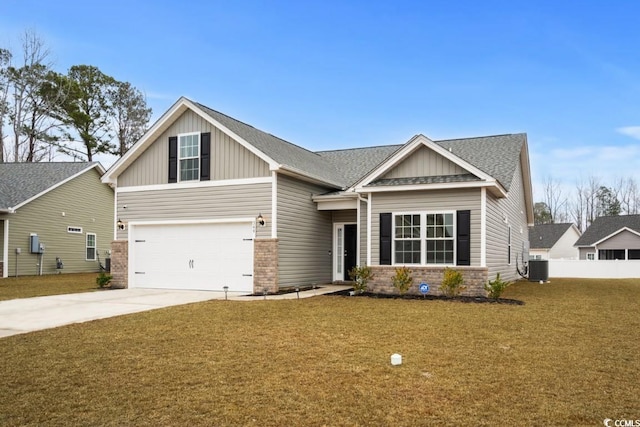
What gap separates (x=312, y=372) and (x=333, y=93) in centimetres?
1838

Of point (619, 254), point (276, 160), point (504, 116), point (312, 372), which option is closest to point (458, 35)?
point (276, 160)

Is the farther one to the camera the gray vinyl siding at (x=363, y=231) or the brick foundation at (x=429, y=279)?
the gray vinyl siding at (x=363, y=231)

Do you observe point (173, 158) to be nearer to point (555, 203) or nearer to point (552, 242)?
point (552, 242)

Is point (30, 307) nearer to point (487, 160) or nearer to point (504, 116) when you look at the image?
point (487, 160)

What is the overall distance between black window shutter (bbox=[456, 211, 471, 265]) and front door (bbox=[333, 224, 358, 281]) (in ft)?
17.0

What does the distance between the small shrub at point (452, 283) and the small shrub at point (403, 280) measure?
88 centimetres

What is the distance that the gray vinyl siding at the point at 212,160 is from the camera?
593 inches

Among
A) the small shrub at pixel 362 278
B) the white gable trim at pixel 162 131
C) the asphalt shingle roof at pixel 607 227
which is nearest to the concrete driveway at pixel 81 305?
the small shrub at pixel 362 278

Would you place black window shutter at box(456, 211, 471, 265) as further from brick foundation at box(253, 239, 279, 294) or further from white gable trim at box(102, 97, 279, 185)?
white gable trim at box(102, 97, 279, 185)

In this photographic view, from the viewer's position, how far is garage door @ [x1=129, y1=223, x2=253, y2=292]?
15.2 metres

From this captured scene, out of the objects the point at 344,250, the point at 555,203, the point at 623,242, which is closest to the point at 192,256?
the point at 344,250

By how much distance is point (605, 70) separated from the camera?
18734 millimetres

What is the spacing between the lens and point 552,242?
44531mm

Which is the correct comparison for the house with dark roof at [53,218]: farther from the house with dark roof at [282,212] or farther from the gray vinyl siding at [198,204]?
the house with dark roof at [282,212]
